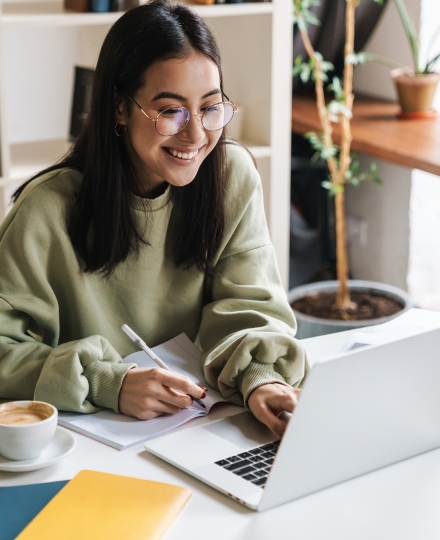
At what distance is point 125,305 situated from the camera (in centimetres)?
146

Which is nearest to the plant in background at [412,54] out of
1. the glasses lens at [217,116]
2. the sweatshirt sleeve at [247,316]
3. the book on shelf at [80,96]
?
the book on shelf at [80,96]

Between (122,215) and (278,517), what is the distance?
2.12ft

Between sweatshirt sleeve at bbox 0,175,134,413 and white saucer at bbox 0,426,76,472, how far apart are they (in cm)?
10

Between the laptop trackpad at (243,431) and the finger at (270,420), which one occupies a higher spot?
the finger at (270,420)

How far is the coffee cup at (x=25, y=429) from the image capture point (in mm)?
1010

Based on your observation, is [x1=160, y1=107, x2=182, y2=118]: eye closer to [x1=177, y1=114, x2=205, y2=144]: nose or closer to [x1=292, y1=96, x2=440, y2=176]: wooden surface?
[x1=177, y1=114, x2=205, y2=144]: nose

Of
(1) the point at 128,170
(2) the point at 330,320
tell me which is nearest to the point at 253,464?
(1) the point at 128,170

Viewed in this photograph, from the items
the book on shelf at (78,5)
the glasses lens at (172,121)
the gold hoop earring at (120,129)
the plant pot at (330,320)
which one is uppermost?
the book on shelf at (78,5)

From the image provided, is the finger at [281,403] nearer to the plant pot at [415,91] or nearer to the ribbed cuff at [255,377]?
the ribbed cuff at [255,377]

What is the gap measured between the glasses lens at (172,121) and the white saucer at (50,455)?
1.63 feet

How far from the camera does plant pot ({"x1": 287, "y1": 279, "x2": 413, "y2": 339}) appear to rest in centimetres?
270

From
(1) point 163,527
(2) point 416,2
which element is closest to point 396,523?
(1) point 163,527

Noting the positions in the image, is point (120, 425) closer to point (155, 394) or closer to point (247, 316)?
point (155, 394)

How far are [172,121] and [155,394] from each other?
43cm
